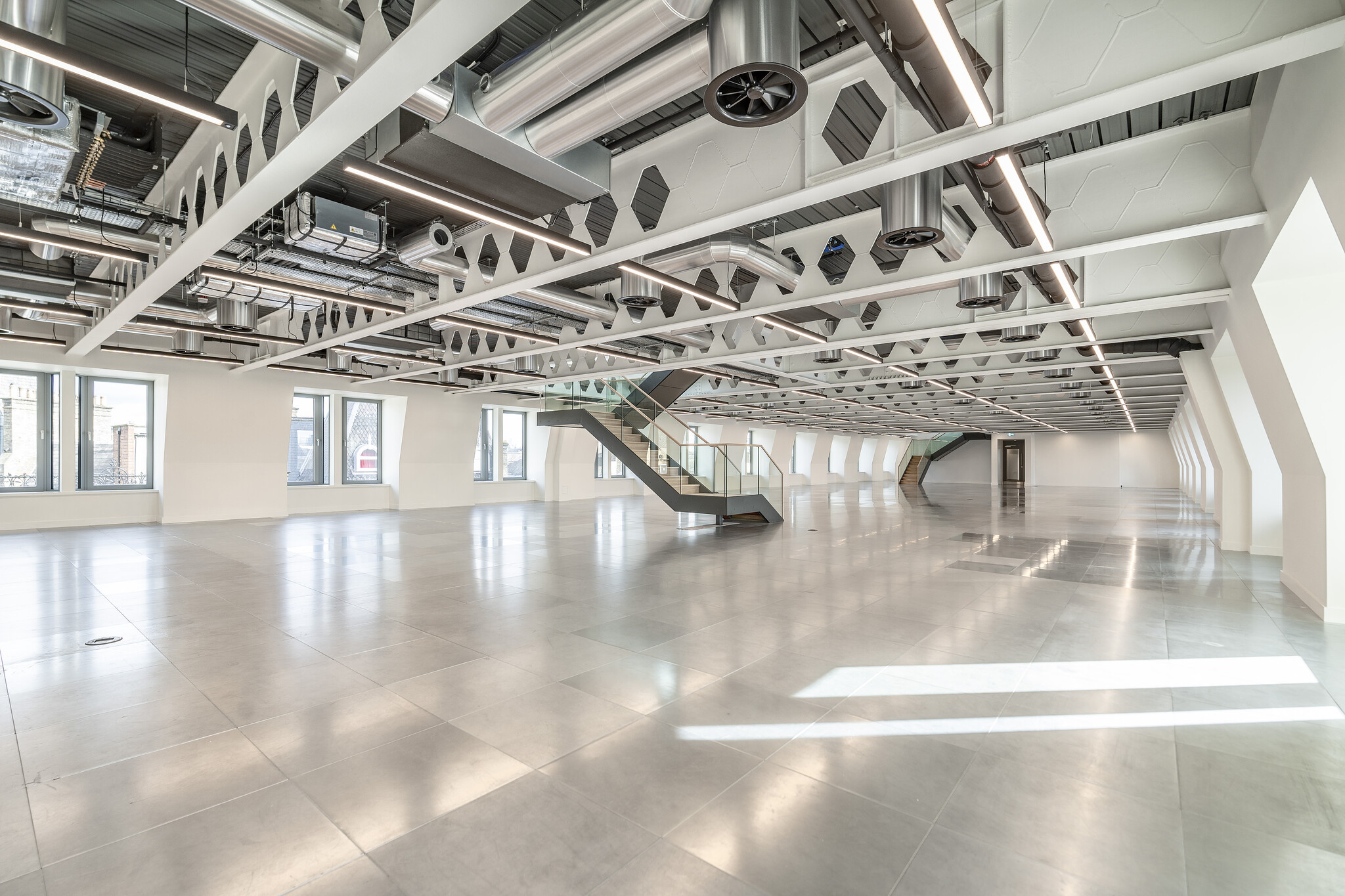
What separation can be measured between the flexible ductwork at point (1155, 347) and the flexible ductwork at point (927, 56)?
32.7 ft

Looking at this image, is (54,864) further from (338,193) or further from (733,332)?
(733,332)

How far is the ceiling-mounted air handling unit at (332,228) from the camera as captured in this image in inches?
255

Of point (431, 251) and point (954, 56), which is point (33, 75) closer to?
point (431, 251)

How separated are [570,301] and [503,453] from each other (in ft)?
51.7

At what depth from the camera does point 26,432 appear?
536 inches

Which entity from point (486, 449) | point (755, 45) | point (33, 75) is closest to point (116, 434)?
point (486, 449)

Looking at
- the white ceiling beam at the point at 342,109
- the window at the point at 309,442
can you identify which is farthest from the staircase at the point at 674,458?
the white ceiling beam at the point at 342,109

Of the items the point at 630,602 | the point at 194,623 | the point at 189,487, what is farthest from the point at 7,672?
the point at 189,487

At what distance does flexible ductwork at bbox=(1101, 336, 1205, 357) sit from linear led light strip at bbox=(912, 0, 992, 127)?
9949 mm

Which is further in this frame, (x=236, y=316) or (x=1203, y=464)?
(x=1203, y=464)

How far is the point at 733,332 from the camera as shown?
37.1 ft

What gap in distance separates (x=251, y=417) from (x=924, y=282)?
16537 mm

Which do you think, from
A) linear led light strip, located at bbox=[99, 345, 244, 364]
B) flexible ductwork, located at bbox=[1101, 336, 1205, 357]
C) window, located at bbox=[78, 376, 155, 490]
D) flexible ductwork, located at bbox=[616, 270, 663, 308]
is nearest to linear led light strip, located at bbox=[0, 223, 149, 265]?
flexible ductwork, located at bbox=[616, 270, 663, 308]

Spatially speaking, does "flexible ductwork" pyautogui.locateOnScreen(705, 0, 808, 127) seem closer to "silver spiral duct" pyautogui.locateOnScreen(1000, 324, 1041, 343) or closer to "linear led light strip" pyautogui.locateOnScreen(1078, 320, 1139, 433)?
"silver spiral duct" pyautogui.locateOnScreen(1000, 324, 1041, 343)
